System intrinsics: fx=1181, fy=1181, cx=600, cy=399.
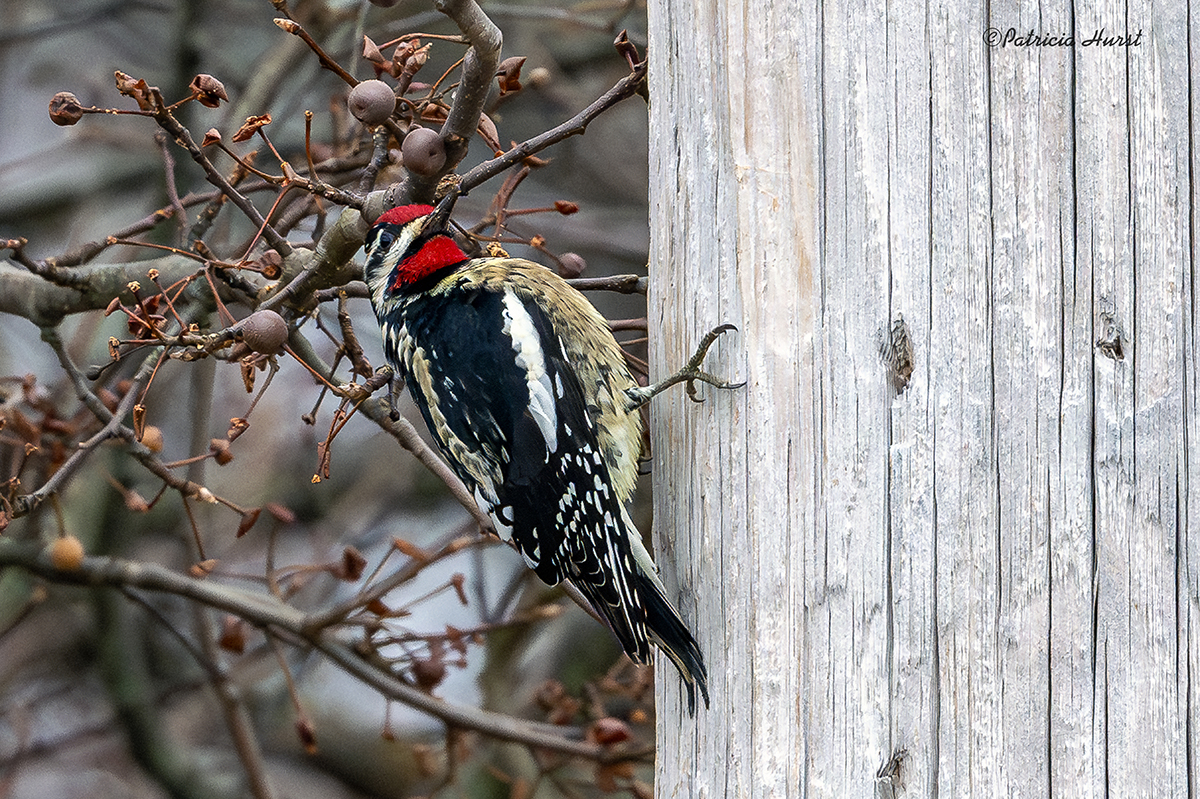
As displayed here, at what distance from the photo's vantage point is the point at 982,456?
56.9 inches

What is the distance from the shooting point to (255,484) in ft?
15.2

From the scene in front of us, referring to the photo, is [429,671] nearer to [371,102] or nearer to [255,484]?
[371,102]

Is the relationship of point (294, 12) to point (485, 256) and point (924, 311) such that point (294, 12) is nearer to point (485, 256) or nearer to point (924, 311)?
point (485, 256)

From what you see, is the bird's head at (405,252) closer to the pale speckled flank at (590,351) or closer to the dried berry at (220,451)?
the pale speckled flank at (590,351)

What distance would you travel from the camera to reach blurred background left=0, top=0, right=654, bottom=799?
11.8ft

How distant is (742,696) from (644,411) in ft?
3.91

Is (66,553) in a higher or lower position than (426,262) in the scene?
lower

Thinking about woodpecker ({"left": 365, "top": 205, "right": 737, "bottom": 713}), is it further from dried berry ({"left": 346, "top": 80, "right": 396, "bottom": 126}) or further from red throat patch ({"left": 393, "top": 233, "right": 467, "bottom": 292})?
dried berry ({"left": 346, "top": 80, "right": 396, "bottom": 126})

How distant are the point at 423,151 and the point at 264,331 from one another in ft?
1.24

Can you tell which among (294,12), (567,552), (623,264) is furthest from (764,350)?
(623,264)

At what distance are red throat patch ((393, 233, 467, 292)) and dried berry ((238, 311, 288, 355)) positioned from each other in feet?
1.63

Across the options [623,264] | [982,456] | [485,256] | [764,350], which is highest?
[623,264]

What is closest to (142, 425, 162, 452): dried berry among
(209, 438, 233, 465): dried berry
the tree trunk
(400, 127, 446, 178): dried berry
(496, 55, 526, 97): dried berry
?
(209, 438, 233, 465): dried berry

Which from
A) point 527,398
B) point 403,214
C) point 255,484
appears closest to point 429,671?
point 527,398
